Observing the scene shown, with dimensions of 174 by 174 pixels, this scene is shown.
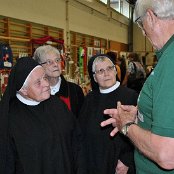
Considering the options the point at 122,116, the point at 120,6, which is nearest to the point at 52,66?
the point at 122,116

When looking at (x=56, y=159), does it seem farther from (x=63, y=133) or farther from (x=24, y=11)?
(x=24, y=11)

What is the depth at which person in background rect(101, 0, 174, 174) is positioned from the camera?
3.59ft

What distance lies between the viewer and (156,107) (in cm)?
112

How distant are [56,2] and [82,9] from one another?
175cm

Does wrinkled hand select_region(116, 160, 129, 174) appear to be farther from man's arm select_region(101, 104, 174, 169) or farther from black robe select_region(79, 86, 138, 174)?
man's arm select_region(101, 104, 174, 169)

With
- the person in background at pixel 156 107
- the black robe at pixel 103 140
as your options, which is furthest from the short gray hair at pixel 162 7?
the black robe at pixel 103 140

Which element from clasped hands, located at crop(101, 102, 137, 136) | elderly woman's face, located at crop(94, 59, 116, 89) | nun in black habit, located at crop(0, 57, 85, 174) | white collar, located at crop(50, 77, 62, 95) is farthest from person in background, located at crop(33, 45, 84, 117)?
clasped hands, located at crop(101, 102, 137, 136)

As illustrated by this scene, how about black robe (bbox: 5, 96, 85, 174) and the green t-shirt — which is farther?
black robe (bbox: 5, 96, 85, 174)

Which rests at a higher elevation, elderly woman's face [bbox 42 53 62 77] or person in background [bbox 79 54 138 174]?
elderly woman's face [bbox 42 53 62 77]

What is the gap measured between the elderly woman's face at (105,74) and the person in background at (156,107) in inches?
38.5

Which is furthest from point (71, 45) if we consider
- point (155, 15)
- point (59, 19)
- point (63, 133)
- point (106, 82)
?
point (155, 15)

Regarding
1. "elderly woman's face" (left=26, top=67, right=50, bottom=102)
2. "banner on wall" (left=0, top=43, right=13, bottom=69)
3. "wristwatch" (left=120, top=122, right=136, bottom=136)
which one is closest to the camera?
"wristwatch" (left=120, top=122, right=136, bottom=136)

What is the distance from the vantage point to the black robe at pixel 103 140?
232 centimetres

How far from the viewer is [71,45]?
25.1 feet
